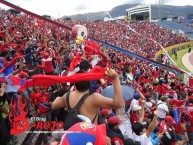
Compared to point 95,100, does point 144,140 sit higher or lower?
lower

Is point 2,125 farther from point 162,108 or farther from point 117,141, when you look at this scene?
point 162,108

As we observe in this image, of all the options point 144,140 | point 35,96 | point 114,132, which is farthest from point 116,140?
point 35,96

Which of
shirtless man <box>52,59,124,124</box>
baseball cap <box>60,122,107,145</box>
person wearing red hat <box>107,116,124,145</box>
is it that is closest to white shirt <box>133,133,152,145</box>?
person wearing red hat <box>107,116,124,145</box>

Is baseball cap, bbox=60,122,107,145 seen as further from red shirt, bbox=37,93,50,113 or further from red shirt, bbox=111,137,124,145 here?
red shirt, bbox=37,93,50,113

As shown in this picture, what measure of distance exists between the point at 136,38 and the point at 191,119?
1224 inches

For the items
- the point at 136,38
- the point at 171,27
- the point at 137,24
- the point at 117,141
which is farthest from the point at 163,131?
the point at 171,27

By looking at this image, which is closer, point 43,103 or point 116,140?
point 116,140

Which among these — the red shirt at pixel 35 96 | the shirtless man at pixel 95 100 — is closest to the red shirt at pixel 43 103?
the red shirt at pixel 35 96

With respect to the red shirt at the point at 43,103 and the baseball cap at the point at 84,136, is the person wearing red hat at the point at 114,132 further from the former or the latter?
the baseball cap at the point at 84,136

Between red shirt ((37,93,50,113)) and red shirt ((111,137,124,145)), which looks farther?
red shirt ((37,93,50,113))

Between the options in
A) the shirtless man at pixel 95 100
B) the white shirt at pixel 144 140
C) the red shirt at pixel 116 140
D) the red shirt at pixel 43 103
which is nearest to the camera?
the shirtless man at pixel 95 100

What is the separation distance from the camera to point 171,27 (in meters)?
55.9

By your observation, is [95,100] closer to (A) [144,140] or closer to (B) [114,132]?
(B) [114,132]

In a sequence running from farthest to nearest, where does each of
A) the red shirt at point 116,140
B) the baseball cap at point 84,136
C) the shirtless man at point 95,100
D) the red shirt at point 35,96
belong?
the red shirt at point 35,96 < the red shirt at point 116,140 < the shirtless man at point 95,100 < the baseball cap at point 84,136
